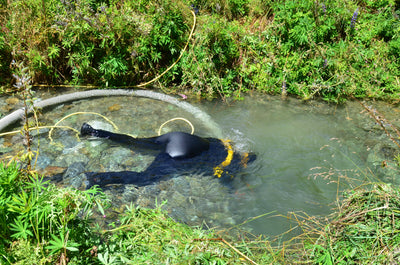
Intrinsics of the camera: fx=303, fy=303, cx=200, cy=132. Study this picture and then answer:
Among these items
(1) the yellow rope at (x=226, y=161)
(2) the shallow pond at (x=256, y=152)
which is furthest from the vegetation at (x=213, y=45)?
(1) the yellow rope at (x=226, y=161)

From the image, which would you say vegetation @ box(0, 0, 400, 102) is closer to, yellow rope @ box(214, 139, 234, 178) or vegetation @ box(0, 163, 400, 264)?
yellow rope @ box(214, 139, 234, 178)

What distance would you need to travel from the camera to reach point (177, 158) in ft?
13.3

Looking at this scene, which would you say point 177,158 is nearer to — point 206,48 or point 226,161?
point 226,161

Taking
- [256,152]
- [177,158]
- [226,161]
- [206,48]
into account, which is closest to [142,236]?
[177,158]

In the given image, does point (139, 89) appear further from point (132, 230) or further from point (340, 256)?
point (340, 256)

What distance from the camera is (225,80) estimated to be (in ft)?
19.9

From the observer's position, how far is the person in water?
3822 millimetres

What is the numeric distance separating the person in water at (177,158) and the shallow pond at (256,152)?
12cm

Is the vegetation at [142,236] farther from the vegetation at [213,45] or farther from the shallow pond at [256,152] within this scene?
the vegetation at [213,45]

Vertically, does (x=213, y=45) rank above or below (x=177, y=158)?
above

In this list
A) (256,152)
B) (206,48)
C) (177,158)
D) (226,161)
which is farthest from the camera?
(206,48)

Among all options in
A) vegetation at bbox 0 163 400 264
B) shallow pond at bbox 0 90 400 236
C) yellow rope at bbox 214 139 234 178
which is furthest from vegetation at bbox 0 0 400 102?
vegetation at bbox 0 163 400 264

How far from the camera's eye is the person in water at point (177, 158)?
382 cm

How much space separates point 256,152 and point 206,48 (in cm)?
252
